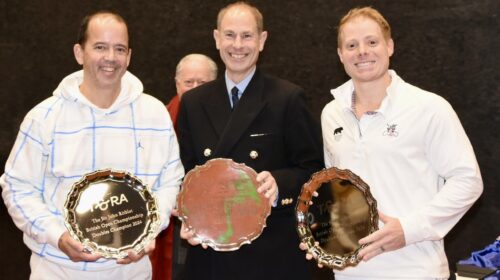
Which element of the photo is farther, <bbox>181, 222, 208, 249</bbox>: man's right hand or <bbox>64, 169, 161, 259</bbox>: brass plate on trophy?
<bbox>181, 222, 208, 249</bbox>: man's right hand

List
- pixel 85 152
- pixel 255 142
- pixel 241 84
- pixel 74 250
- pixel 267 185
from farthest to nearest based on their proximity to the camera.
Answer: pixel 241 84 → pixel 255 142 → pixel 267 185 → pixel 85 152 → pixel 74 250

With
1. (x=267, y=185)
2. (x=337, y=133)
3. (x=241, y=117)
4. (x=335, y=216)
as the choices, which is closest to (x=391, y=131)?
(x=337, y=133)

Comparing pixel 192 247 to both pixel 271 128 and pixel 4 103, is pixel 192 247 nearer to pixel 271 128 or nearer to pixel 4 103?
pixel 271 128

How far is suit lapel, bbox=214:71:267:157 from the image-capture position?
2859 mm

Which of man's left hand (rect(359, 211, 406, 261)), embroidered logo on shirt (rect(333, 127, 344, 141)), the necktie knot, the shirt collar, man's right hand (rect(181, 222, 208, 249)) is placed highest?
the shirt collar

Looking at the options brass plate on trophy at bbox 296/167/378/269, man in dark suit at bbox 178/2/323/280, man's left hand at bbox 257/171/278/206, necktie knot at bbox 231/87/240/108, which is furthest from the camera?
necktie knot at bbox 231/87/240/108

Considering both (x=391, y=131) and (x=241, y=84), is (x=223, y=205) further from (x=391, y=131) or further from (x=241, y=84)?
(x=391, y=131)

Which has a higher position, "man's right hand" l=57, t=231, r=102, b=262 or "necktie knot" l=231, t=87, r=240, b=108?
"necktie knot" l=231, t=87, r=240, b=108

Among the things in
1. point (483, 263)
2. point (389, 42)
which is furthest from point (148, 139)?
point (483, 263)

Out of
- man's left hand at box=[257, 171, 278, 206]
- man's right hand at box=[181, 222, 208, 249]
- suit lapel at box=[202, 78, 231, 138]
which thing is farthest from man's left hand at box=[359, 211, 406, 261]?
suit lapel at box=[202, 78, 231, 138]

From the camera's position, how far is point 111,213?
8.55 ft

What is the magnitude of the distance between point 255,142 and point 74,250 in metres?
0.92

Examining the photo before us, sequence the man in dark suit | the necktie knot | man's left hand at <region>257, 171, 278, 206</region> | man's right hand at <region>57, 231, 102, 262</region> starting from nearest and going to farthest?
1. man's right hand at <region>57, 231, 102, 262</region>
2. man's left hand at <region>257, 171, 278, 206</region>
3. the man in dark suit
4. the necktie knot

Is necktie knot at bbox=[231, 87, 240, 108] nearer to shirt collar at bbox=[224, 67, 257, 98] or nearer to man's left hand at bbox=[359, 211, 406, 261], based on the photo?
shirt collar at bbox=[224, 67, 257, 98]
